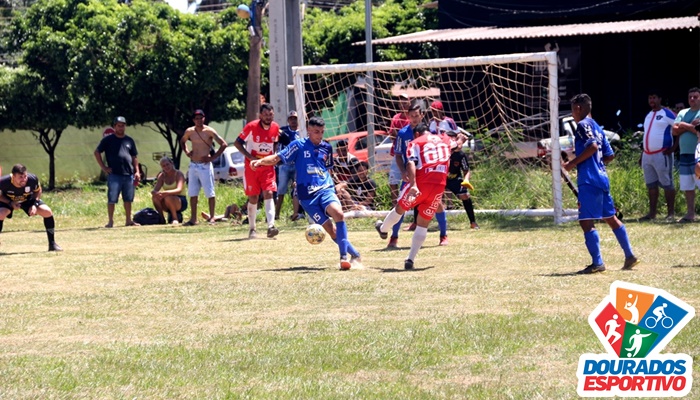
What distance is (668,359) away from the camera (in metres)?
6.59

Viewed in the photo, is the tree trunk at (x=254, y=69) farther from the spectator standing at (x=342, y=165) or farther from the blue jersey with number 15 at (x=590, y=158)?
the blue jersey with number 15 at (x=590, y=158)

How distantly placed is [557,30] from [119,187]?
13546 millimetres

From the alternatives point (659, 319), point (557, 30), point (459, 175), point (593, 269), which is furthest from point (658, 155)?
point (557, 30)

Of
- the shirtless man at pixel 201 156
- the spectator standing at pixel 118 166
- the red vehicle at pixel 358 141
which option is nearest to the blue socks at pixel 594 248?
the shirtless man at pixel 201 156

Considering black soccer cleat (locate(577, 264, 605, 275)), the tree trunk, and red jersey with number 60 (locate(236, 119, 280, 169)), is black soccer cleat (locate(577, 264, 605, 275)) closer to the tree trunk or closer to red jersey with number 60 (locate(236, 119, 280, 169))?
red jersey with number 60 (locate(236, 119, 280, 169))

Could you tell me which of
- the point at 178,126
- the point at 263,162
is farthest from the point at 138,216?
the point at 178,126

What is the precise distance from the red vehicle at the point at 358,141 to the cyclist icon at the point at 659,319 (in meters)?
13.0

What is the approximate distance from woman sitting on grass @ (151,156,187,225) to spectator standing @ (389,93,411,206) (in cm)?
414

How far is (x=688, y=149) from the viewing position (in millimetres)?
16797

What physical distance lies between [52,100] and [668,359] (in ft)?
103

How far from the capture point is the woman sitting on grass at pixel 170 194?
20.5m

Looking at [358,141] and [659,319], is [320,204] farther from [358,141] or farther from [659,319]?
[358,141]

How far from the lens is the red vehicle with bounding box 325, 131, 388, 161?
20.7 metres

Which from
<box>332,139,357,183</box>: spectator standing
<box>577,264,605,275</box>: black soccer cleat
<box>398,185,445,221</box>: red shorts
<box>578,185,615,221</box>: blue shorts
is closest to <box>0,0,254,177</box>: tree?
<box>332,139,357,183</box>: spectator standing
